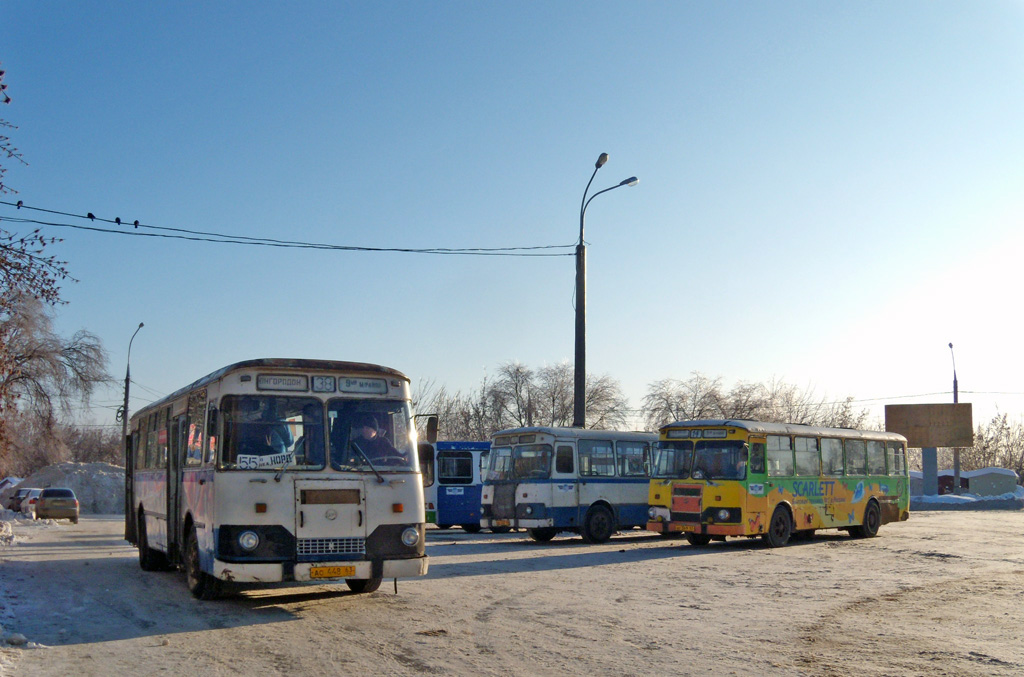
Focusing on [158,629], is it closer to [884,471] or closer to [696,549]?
[696,549]

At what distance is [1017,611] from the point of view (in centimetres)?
1173

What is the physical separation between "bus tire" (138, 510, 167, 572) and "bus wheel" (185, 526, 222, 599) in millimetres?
3865

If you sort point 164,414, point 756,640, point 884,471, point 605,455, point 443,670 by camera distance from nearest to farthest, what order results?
point 443,670 < point 756,640 < point 164,414 < point 605,455 < point 884,471

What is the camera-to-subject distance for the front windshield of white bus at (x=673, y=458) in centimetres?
2162

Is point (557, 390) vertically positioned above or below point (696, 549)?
above

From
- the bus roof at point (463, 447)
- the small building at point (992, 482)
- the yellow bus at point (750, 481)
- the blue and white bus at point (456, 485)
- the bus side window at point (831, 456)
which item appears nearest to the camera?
the yellow bus at point (750, 481)

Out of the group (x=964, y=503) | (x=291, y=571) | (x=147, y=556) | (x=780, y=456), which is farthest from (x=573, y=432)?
(x=964, y=503)

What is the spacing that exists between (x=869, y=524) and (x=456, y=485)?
40.1 feet

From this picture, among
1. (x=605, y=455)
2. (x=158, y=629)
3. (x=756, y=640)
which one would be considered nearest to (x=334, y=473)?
(x=158, y=629)

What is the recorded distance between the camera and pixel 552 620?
10812 millimetres

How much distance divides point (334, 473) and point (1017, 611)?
862 cm

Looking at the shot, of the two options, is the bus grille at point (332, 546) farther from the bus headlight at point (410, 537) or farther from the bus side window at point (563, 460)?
the bus side window at point (563, 460)

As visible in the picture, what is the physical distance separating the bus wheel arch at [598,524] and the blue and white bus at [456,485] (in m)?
5.98

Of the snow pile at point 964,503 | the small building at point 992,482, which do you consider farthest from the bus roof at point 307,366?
the small building at point 992,482
